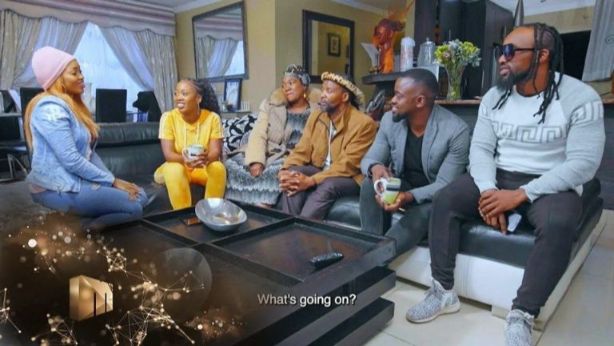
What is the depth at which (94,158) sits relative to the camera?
188 cm

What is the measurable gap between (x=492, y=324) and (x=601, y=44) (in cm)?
407

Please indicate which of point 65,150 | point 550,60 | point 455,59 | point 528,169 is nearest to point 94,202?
point 65,150

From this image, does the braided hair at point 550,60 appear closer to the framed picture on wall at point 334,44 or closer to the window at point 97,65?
the framed picture on wall at point 334,44

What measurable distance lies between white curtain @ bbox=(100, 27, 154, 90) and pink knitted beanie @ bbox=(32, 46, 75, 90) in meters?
4.14

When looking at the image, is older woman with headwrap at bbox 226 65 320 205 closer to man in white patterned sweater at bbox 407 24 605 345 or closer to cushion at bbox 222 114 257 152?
cushion at bbox 222 114 257 152

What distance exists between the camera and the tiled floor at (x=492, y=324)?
1.30 meters

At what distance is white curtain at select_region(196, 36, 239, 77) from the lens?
5.16 metres

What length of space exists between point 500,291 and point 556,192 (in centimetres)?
41

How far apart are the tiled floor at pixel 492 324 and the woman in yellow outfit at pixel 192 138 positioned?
1188mm

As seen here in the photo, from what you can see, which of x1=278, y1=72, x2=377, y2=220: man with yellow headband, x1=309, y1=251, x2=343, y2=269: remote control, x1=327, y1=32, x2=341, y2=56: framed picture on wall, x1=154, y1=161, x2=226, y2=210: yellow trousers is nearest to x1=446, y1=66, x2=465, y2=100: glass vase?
x1=278, y1=72, x2=377, y2=220: man with yellow headband

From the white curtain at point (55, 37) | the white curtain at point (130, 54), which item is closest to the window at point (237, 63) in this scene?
the white curtain at point (130, 54)

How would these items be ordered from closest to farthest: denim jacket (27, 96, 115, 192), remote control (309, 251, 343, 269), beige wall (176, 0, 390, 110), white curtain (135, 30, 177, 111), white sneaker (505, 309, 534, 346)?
remote control (309, 251, 343, 269)
white sneaker (505, 309, 534, 346)
denim jacket (27, 96, 115, 192)
beige wall (176, 0, 390, 110)
white curtain (135, 30, 177, 111)

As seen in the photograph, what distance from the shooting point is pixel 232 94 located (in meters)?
5.10

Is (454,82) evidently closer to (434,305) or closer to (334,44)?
(434,305)
